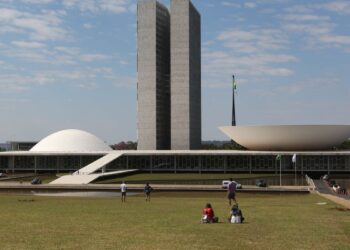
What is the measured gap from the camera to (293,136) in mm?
69938

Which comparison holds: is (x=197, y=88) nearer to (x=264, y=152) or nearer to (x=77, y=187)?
(x=264, y=152)

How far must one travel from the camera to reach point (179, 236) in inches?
592

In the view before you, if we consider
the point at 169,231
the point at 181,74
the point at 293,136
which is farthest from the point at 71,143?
the point at 169,231

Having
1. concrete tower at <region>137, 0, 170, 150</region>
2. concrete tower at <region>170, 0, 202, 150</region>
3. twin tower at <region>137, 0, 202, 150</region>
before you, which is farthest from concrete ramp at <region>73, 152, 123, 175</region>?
concrete tower at <region>170, 0, 202, 150</region>

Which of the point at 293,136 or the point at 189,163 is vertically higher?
the point at 293,136

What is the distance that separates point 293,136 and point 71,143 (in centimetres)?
3745

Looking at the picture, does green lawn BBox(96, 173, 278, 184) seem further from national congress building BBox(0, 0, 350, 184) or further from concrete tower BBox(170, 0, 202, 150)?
concrete tower BBox(170, 0, 202, 150)

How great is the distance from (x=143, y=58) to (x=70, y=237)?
78625 mm

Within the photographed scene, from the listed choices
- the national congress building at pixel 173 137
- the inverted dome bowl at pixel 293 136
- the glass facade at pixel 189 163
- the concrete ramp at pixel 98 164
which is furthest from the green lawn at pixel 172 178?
the glass facade at pixel 189 163

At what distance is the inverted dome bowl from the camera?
69.4 meters

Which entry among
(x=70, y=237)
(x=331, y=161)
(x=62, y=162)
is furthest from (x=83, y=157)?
(x=70, y=237)

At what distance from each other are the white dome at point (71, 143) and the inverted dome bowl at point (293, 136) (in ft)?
85.8

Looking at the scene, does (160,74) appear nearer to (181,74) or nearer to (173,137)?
(181,74)

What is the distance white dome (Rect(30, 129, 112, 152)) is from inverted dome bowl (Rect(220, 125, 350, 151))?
85.8 ft
